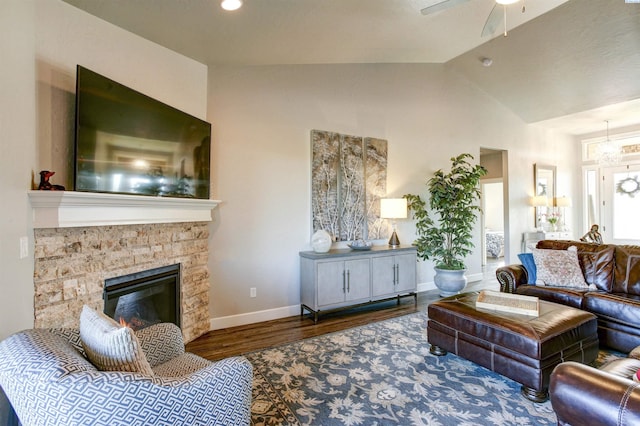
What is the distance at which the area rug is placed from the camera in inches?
76.4

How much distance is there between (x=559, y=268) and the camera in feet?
11.3

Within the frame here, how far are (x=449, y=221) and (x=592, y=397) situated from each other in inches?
148

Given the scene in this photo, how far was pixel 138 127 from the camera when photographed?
2.44 meters

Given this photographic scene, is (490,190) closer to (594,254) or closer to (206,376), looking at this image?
(594,254)

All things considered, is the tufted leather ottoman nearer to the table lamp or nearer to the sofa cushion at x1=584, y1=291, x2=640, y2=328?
the sofa cushion at x1=584, y1=291, x2=640, y2=328

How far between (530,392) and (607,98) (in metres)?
5.75

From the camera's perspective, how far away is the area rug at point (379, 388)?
1.94 m

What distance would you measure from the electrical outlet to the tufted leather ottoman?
2900mm

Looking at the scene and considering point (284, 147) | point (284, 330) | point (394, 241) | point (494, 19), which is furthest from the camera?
point (394, 241)

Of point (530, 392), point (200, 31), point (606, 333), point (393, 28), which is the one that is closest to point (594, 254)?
point (606, 333)

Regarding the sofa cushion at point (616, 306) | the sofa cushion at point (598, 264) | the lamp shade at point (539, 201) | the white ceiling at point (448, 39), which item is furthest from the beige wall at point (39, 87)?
the lamp shade at point (539, 201)

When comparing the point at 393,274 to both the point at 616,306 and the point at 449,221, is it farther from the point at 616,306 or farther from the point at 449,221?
the point at 616,306

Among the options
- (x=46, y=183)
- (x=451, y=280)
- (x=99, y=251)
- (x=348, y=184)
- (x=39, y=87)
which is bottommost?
(x=451, y=280)

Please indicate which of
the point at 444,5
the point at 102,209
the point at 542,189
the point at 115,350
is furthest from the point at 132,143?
the point at 542,189
